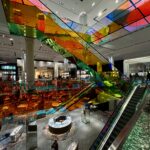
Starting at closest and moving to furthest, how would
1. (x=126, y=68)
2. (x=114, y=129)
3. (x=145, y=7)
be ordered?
(x=114, y=129) → (x=145, y=7) → (x=126, y=68)

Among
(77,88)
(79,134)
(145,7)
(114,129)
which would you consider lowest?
(79,134)

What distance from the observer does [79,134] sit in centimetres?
440

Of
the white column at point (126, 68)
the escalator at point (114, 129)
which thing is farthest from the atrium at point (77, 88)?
the white column at point (126, 68)

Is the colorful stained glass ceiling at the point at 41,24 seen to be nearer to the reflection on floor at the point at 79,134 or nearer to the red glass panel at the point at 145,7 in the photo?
the red glass panel at the point at 145,7

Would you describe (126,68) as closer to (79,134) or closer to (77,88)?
(77,88)

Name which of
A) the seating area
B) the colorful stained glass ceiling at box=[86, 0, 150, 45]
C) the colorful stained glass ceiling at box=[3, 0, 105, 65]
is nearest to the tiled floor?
the seating area

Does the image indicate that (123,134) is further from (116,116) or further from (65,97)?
(65,97)

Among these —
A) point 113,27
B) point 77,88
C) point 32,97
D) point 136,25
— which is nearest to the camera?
point 136,25

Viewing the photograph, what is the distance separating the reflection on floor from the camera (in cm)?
378

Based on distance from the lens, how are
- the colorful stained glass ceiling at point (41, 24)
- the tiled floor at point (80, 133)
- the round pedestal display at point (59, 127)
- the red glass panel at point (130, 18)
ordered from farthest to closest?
1. the red glass panel at point (130, 18)
2. the colorful stained glass ceiling at point (41, 24)
3. the round pedestal display at point (59, 127)
4. the tiled floor at point (80, 133)

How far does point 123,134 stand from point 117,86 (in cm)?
584

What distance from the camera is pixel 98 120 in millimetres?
5484

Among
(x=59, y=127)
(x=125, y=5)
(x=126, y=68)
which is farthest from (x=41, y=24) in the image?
(x=126, y=68)

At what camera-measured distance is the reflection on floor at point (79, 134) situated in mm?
3782
